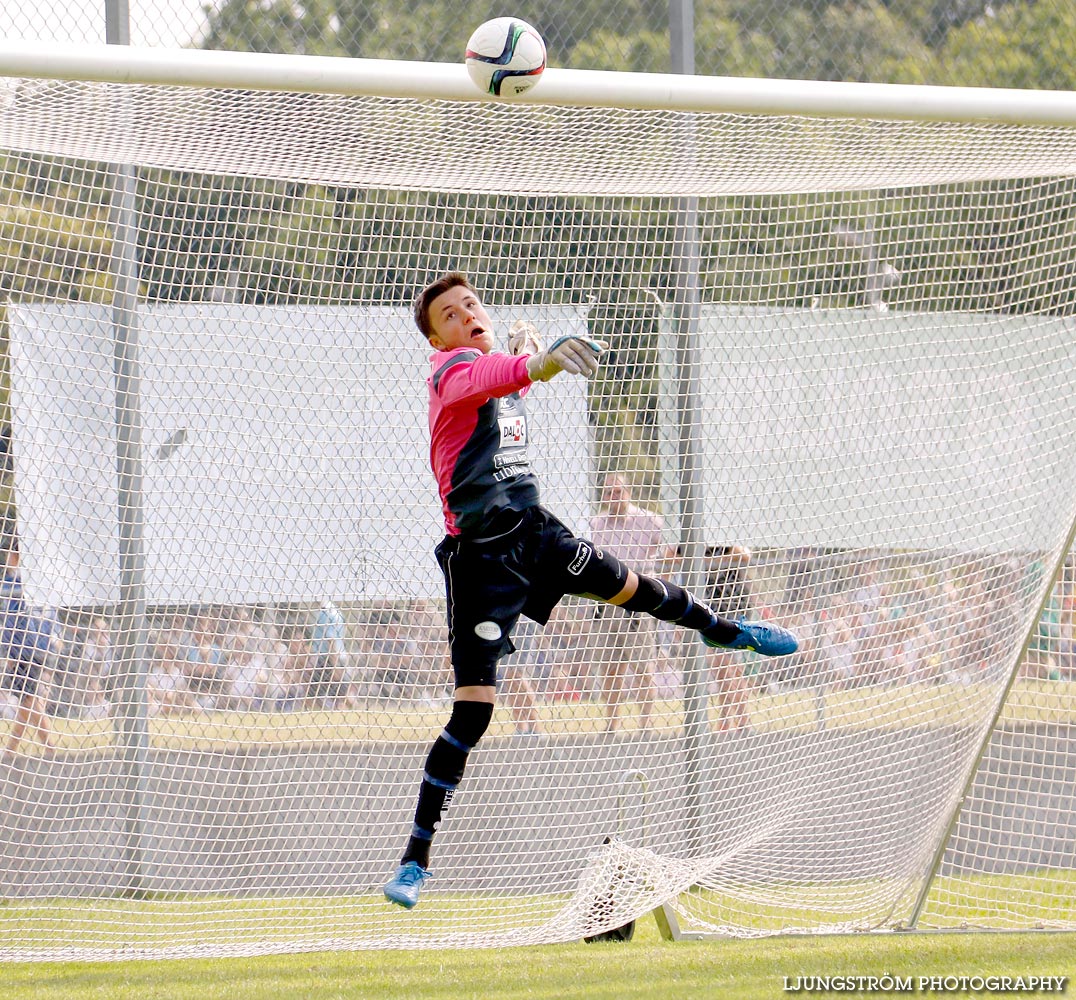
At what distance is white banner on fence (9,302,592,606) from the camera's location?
4984 millimetres

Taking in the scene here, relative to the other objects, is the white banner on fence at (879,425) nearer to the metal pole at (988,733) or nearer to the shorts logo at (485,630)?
the metal pole at (988,733)

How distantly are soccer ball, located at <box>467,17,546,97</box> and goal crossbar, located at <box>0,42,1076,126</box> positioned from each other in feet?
0.19

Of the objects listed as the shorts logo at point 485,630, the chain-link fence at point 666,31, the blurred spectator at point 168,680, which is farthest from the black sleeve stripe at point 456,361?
the chain-link fence at point 666,31

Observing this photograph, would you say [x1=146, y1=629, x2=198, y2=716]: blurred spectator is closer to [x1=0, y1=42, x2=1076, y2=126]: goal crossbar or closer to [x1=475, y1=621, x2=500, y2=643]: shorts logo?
[x1=475, y1=621, x2=500, y2=643]: shorts logo

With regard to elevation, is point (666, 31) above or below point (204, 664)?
above

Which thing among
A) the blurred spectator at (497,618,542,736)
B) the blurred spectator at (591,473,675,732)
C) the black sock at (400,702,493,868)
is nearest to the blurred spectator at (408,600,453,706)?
the blurred spectator at (497,618,542,736)

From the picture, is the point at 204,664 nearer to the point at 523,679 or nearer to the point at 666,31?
the point at 523,679

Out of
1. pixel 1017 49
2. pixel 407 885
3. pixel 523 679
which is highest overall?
pixel 1017 49

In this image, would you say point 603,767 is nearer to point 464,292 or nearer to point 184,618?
point 184,618

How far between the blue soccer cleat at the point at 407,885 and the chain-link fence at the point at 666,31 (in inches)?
144

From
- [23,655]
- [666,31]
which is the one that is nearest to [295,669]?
[23,655]

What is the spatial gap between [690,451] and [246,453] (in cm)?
188

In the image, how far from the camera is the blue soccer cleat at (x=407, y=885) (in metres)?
3.86

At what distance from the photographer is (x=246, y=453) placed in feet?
17.0
